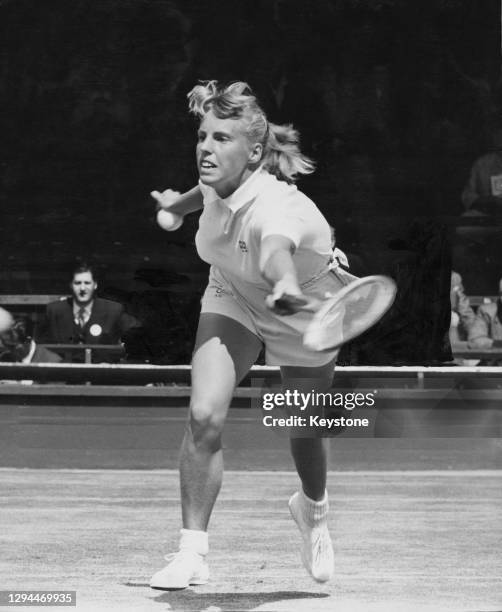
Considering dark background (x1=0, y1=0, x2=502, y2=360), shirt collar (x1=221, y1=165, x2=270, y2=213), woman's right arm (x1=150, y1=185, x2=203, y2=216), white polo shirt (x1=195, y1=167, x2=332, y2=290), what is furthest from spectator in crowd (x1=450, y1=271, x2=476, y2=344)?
shirt collar (x1=221, y1=165, x2=270, y2=213)

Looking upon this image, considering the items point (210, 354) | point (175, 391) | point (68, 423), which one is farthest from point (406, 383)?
point (210, 354)

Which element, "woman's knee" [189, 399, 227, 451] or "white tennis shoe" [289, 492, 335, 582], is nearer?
"woman's knee" [189, 399, 227, 451]

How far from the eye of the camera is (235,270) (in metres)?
4.43

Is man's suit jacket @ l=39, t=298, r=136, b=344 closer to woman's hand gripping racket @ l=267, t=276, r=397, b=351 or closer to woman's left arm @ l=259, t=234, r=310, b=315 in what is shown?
woman's hand gripping racket @ l=267, t=276, r=397, b=351

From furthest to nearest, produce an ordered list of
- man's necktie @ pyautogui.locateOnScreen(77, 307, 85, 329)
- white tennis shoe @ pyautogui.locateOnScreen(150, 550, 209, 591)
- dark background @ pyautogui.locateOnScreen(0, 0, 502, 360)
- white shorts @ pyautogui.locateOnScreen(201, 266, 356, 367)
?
dark background @ pyautogui.locateOnScreen(0, 0, 502, 360)
man's necktie @ pyautogui.locateOnScreen(77, 307, 85, 329)
white shorts @ pyautogui.locateOnScreen(201, 266, 356, 367)
white tennis shoe @ pyautogui.locateOnScreen(150, 550, 209, 591)

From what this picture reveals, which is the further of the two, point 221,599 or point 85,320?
point 85,320

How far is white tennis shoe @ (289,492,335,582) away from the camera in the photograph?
475 cm

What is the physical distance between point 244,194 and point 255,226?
0.13 meters

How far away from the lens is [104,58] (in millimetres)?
10617

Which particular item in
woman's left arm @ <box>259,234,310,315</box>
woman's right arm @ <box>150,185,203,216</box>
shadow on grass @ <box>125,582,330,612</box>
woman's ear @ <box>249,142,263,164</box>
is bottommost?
shadow on grass @ <box>125,582,330,612</box>

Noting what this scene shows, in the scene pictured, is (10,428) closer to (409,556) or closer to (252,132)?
(409,556)

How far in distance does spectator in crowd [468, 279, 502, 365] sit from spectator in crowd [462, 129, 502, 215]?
0.90 m

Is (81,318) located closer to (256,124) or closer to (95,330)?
(95,330)

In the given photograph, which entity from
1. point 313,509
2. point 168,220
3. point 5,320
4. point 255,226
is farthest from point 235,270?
point 5,320
